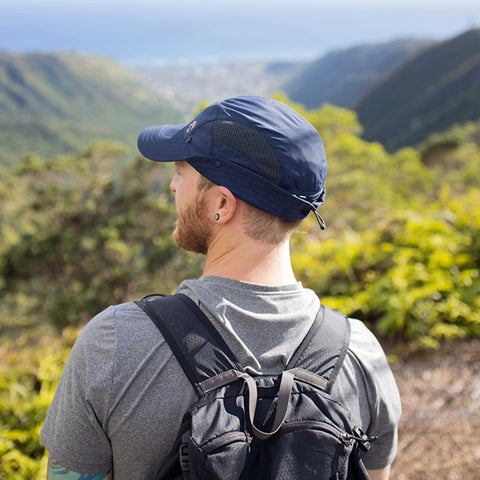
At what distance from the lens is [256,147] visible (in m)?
1.18

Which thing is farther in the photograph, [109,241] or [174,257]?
[109,241]

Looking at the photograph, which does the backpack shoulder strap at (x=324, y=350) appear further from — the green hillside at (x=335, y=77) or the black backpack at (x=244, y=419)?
the green hillside at (x=335, y=77)

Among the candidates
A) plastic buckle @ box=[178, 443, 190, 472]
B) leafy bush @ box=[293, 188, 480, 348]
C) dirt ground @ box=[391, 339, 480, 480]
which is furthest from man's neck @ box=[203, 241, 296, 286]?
leafy bush @ box=[293, 188, 480, 348]

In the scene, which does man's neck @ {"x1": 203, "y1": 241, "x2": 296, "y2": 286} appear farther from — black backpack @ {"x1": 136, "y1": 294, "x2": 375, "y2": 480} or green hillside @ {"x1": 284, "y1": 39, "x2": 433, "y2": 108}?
green hillside @ {"x1": 284, "y1": 39, "x2": 433, "y2": 108}

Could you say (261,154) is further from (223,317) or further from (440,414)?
(440,414)

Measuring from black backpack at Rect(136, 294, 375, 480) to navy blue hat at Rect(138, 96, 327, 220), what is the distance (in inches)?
14.5

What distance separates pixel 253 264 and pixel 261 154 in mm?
312

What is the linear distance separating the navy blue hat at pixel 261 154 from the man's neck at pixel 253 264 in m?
0.11

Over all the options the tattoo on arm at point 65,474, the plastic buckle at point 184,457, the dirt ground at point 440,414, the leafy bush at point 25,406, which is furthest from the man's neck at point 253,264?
the leafy bush at point 25,406

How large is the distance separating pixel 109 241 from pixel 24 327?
4580 mm

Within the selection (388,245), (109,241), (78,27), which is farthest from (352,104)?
(78,27)

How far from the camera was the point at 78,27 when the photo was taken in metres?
193

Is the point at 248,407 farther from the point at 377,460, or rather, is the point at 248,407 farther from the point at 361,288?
the point at 361,288

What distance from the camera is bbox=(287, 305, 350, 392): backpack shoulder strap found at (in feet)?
3.73
